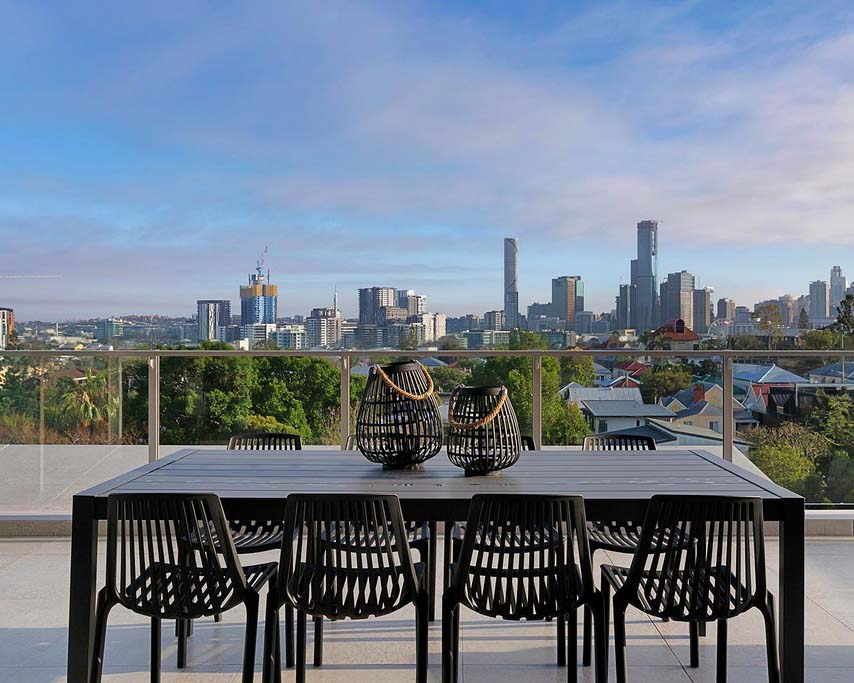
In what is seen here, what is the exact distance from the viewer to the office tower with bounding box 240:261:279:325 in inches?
546

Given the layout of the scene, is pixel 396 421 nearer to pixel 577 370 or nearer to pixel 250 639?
pixel 250 639

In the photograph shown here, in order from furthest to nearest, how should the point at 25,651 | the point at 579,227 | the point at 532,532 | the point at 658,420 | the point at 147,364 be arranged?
the point at 579,227 → the point at 147,364 → the point at 658,420 → the point at 25,651 → the point at 532,532

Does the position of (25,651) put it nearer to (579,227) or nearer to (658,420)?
(658,420)

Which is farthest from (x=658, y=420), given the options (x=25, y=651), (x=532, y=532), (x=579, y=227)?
(x=579, y=227)

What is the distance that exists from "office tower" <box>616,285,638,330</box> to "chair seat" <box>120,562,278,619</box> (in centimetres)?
1093

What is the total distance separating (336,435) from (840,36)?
7.94 m

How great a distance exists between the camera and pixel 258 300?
1686 cm

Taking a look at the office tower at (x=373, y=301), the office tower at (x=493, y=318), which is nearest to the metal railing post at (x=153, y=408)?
the office tower at (x=373, y=301)

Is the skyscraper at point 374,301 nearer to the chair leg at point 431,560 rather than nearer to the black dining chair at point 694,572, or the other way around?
the chair leg at point 431,560

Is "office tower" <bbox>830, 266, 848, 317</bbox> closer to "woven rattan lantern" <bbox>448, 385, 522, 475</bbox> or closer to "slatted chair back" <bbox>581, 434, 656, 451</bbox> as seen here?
"slatted chair back" <bbox>581, 434, 656, 451</bbox>

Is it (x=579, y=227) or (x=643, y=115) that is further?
(x=579, y=227)

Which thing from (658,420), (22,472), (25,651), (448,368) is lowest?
(25,651)

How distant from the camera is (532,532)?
2.34m

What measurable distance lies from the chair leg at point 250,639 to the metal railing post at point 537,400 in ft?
9.74
